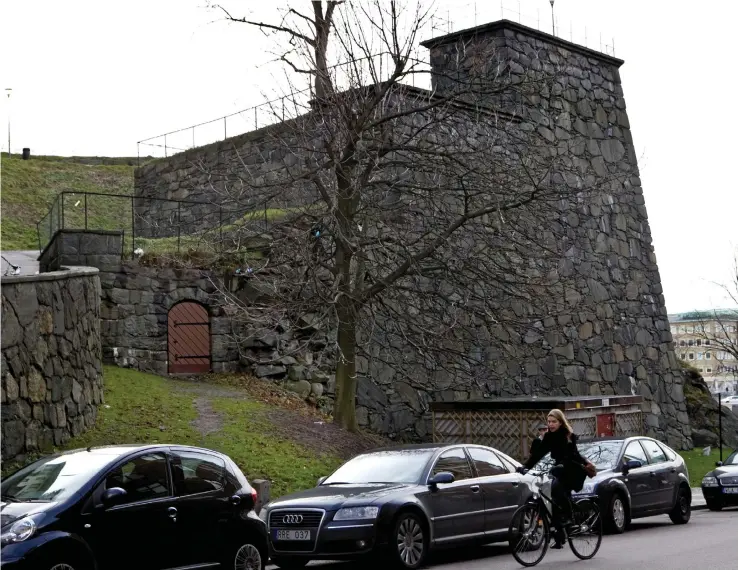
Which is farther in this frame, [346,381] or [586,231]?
[586,231]

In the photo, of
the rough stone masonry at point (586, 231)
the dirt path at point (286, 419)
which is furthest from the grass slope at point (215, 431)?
the rough stone masonry at point (586, 231)

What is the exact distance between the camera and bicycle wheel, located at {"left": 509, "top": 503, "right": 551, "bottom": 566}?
41.7ft

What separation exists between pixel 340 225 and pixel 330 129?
1.81 m

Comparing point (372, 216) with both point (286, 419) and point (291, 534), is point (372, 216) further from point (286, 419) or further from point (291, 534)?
point (291, 534)

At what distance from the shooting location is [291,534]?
12922 mm

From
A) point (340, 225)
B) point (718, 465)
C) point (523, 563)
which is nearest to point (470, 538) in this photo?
point (523, 563)

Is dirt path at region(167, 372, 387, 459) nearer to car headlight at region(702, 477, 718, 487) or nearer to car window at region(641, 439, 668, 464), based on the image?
car window at region(641, 439, 668, 464)

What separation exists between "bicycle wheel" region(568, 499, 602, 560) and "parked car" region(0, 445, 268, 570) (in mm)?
3904

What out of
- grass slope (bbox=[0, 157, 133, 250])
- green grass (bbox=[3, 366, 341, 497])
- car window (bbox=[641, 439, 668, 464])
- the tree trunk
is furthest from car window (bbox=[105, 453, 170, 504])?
grass slope (bbox=[0, 157, 133, 250])

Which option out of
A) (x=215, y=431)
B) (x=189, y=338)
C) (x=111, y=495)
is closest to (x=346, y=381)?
(x=215, y=431)

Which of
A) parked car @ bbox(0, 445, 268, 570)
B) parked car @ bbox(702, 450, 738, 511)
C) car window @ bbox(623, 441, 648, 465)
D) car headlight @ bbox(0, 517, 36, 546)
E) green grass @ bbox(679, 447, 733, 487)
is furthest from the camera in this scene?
green grass @ bbox(679, 447, 733, 487)

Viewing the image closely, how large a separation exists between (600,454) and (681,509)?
2188mm

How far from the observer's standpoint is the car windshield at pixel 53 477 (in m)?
10.4

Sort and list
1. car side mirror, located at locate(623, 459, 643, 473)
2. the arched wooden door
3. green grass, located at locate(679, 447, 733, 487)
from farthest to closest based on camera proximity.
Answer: green grass, located at locate(679, 447, 733, 487) → the arched wooden door → car side mirror, located at locate(623, 459, 643, 473)
